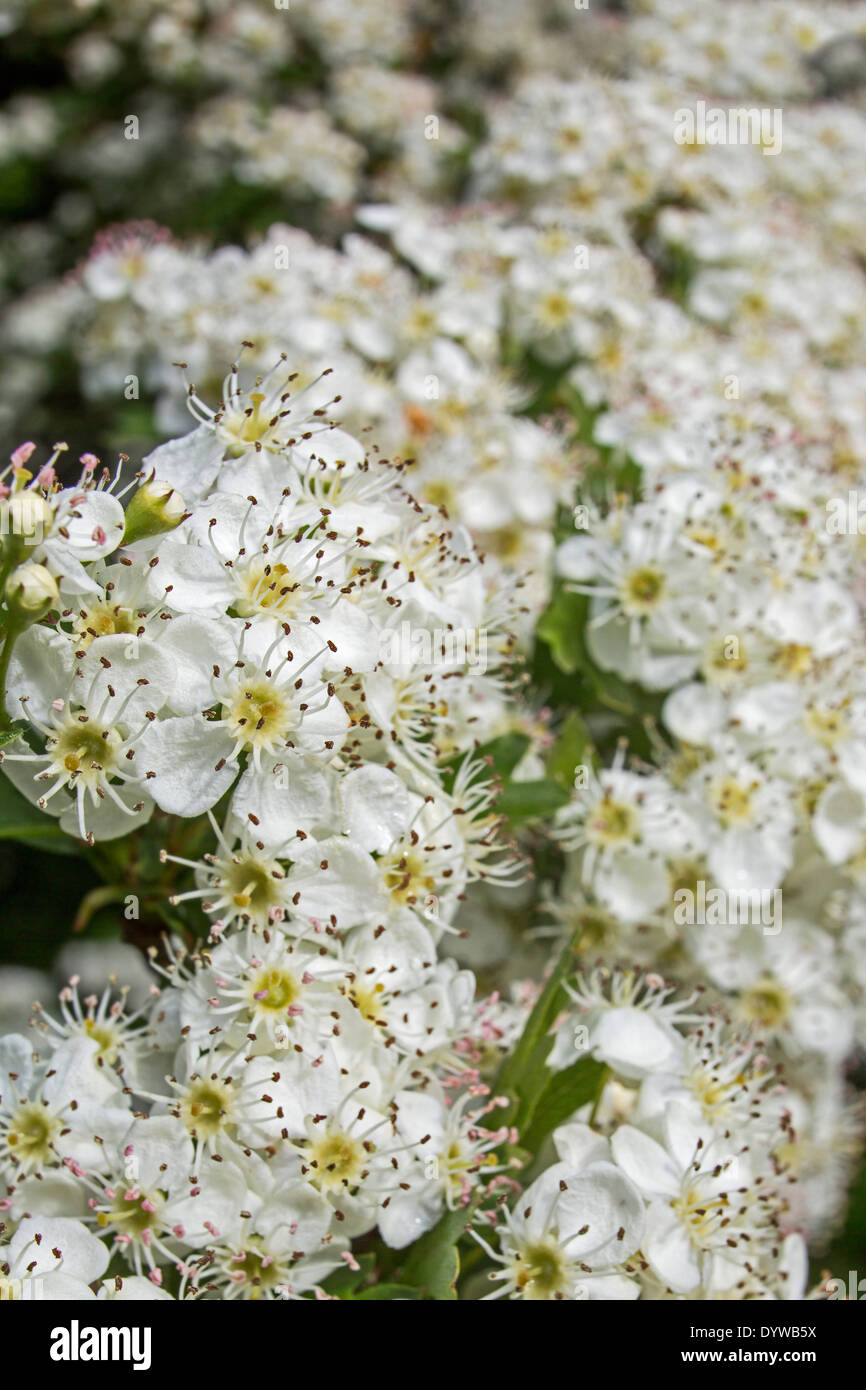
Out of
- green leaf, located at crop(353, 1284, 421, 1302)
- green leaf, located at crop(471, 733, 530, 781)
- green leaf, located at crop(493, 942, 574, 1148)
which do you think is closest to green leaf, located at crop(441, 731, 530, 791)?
green leaf, located at crop(471, 733, 530, 781)

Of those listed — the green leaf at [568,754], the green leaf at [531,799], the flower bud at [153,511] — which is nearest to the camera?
the flower bud at [153,511]

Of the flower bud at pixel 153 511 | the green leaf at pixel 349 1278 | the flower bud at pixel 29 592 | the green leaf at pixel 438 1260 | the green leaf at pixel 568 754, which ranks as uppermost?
the flower bud at pixel 153 511

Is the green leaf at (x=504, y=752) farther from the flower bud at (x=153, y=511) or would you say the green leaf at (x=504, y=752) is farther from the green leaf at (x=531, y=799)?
the flower bud at (x=153, y=511)

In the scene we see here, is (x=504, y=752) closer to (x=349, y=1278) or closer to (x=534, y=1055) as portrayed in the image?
(x=534, y=1055)

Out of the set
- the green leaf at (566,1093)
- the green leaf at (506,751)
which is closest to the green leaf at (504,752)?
the green leaf at (506,751)

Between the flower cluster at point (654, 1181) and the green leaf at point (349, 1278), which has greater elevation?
the flower cluster at point (654, 1181)

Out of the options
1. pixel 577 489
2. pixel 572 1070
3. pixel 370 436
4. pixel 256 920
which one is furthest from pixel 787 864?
pixel 370 436

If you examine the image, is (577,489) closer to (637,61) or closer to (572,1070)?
(572,1070)

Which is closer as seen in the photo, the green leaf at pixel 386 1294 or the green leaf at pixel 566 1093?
the green leaf at pixel 386 1294
